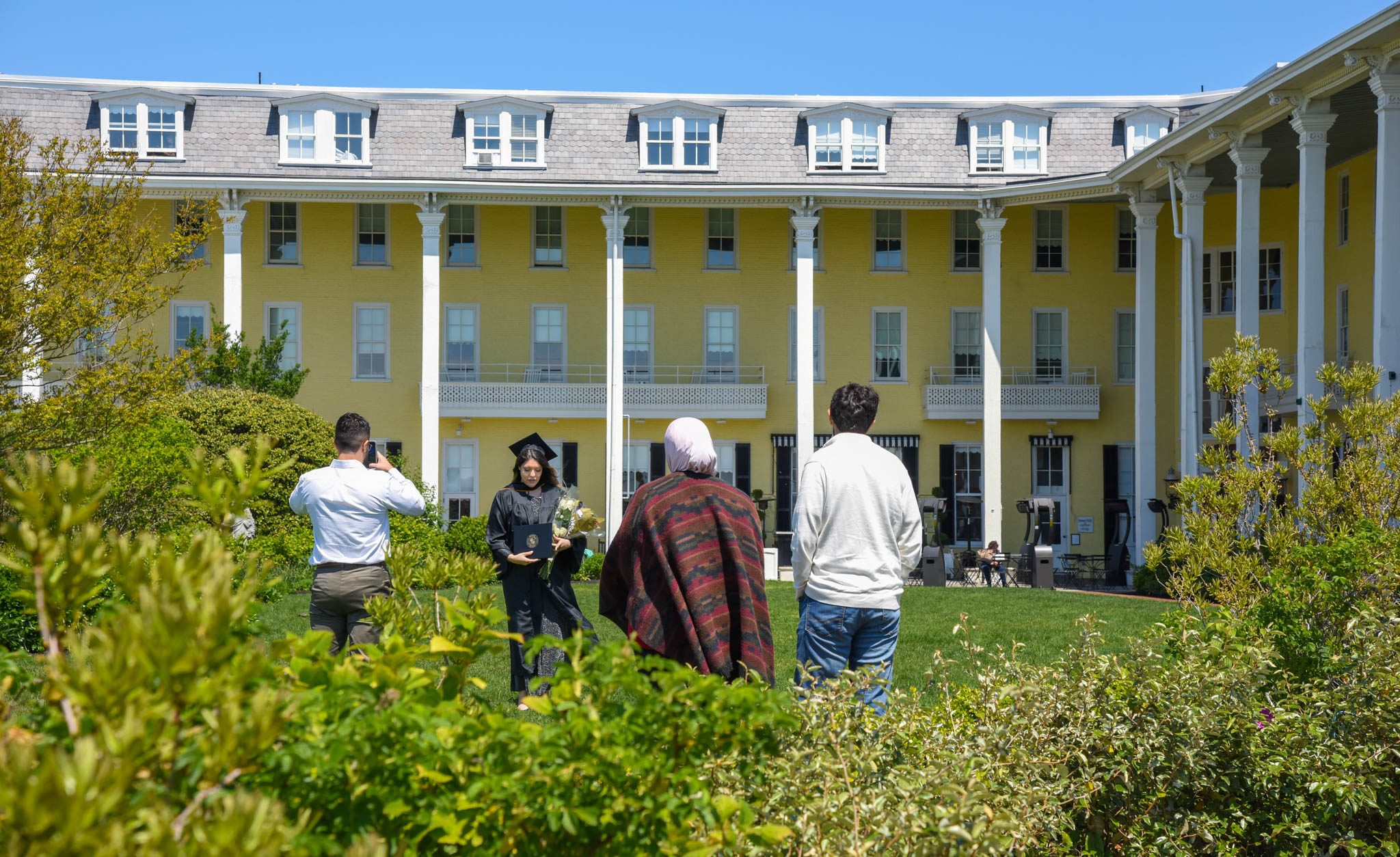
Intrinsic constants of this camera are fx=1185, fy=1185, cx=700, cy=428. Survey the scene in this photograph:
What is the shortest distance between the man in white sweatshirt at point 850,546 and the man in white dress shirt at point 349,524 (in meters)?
2.22

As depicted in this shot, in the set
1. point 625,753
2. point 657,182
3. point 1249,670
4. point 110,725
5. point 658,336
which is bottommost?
point 1249,670

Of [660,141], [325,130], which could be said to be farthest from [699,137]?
[325,130]

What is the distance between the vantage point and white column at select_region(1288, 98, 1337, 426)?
16188mm

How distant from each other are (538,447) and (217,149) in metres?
21.0

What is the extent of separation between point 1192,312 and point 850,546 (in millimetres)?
18107

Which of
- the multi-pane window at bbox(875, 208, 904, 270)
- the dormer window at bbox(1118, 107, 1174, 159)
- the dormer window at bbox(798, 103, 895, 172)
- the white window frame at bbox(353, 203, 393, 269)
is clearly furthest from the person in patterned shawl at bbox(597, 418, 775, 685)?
the dormer window at bbox(1118, 107, 1174, 159)

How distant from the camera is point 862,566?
16.6 ft

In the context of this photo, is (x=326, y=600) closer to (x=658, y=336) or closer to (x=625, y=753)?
(x=625, y=753)

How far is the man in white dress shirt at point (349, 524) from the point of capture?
6.20 meters

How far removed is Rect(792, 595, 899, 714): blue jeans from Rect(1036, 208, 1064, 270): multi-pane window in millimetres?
24637

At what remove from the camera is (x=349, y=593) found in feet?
20.4

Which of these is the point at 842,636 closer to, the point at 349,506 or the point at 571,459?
the point at 349,506

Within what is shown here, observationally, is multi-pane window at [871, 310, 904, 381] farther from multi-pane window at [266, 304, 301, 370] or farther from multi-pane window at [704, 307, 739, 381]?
multi-pane window at [266, 304, 301, 370]

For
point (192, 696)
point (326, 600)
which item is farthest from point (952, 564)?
point (192, 696)
